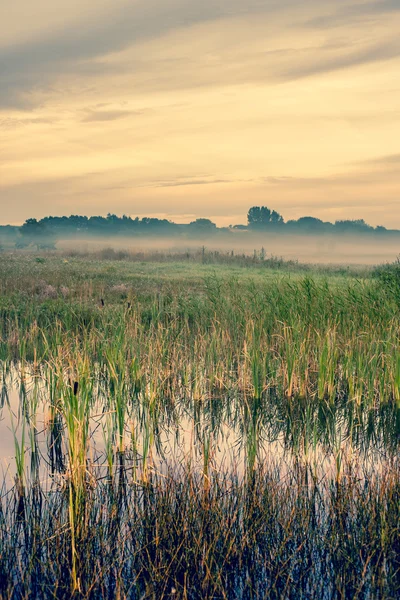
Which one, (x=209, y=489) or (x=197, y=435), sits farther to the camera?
(x=197, y=435)

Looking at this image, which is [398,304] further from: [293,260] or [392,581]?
[293,260]

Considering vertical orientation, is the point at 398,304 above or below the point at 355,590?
above

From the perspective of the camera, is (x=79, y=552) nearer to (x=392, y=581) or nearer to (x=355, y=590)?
(x=355, y=590)

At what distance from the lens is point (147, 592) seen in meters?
3.51

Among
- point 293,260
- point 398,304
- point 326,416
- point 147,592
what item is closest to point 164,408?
point 326,416

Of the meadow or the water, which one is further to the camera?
the water

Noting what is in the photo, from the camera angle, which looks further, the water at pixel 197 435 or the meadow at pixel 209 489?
the water at pixel 197 435

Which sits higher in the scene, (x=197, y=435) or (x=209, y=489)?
(x=209, y=489)

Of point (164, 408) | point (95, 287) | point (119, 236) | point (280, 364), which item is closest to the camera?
point (164, 408)

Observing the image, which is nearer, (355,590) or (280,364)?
(355,590)

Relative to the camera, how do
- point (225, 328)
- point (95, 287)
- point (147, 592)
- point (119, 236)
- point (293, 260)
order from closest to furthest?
point (147, 592) < point (225, 328) < point (95, 287) < point (293, 260) < point (119, 236)

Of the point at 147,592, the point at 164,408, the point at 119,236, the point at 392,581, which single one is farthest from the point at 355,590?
the point at 119,236

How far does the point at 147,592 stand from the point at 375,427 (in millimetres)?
4418

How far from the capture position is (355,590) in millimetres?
Result: 3645
